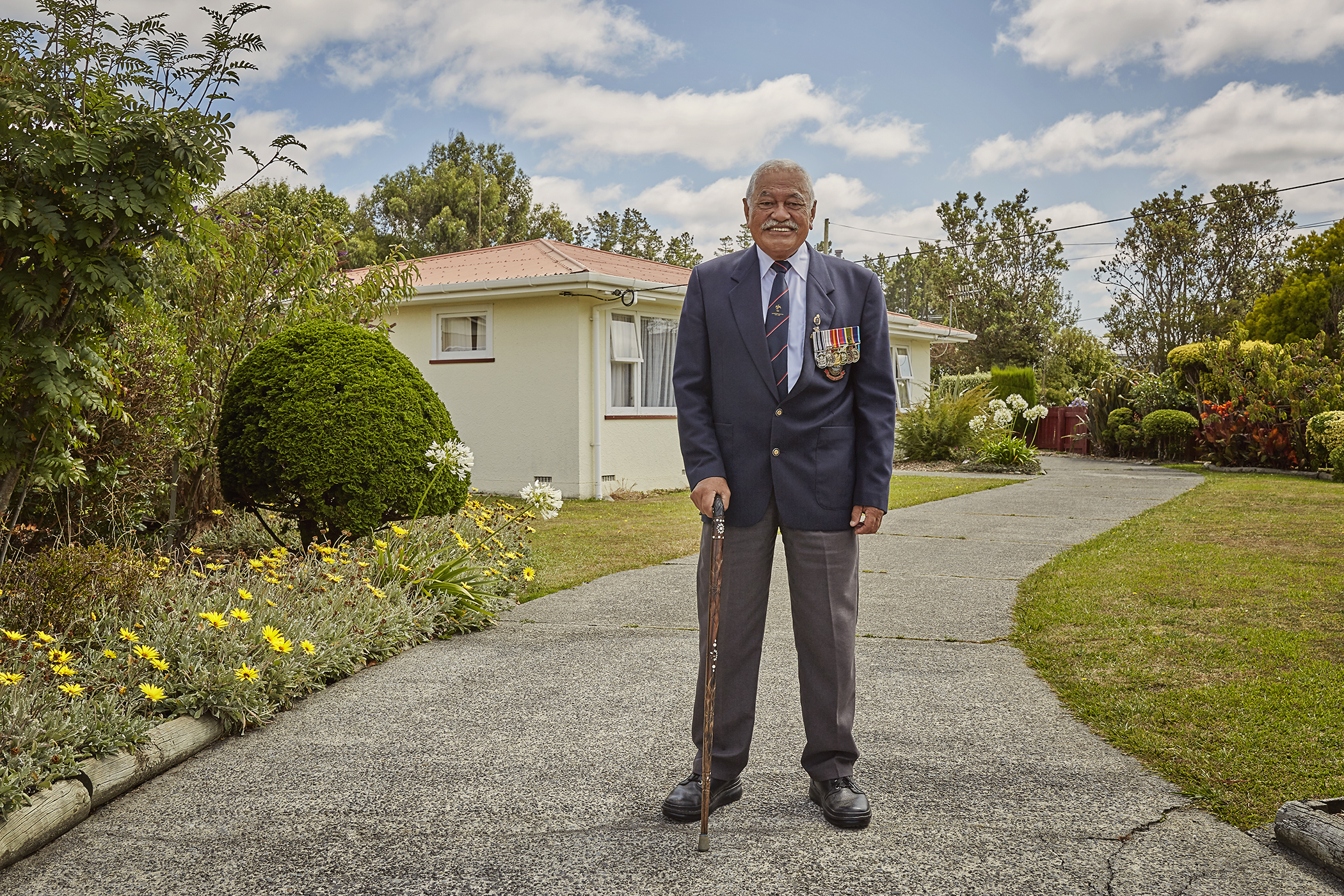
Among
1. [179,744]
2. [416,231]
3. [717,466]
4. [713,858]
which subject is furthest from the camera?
[416,231]

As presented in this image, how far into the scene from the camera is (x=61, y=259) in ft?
12.2

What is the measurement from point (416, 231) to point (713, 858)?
114ft

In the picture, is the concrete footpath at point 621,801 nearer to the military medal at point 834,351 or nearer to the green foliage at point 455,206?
the military medal at point 834,351

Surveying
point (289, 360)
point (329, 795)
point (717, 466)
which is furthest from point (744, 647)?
point (289, 360)

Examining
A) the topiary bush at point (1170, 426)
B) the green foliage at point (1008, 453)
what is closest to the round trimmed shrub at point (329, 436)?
the green foliage at point (1008, 453)

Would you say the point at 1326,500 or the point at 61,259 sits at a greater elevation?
the point at 61,259

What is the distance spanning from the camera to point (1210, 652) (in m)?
4.86

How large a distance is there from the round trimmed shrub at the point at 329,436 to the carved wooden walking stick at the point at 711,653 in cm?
344

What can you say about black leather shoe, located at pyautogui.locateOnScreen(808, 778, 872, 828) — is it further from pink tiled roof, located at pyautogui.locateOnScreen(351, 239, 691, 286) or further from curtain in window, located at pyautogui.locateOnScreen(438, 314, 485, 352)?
curtain in window, located at pyautogui.locateOnScreen(438, 314, 485, 352)

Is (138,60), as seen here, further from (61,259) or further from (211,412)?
(211,412)

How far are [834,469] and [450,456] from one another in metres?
3.59

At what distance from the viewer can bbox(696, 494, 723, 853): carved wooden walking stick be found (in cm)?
284

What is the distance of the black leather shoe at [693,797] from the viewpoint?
2988 mm

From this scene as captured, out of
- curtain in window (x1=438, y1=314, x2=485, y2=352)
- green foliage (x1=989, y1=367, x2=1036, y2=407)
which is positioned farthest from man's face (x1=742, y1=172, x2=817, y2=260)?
green foliage (x1=989, y1=367, x2=1036, y2=407)
